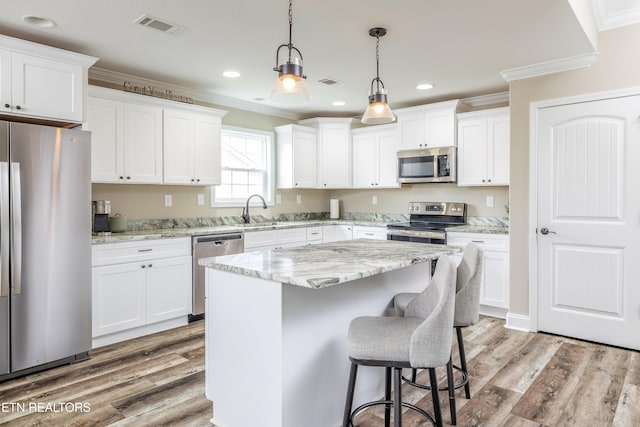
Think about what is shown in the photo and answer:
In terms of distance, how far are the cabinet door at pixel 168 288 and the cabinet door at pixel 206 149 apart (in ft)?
3.19

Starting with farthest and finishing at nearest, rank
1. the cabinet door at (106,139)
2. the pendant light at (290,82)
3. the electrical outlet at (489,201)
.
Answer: the electrical outlet at (489,201) < the cabinet door at (106,139) < the pendant light at (290,82)

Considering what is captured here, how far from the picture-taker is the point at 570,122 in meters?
3.50

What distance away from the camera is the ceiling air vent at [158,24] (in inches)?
108

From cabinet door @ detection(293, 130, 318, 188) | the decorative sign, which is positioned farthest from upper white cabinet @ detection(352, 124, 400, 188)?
the decorative sign

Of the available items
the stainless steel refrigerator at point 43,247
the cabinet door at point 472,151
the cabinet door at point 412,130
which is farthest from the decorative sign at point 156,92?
the cabinet door at point 472,151

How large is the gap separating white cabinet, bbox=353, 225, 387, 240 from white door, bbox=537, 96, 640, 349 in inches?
71.8

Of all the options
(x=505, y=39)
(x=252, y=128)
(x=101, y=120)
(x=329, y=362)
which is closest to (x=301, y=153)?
(x=252, y=128)

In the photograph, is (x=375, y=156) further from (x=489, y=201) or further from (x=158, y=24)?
(x=158, y=24)

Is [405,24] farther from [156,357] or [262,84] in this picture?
[156,357]

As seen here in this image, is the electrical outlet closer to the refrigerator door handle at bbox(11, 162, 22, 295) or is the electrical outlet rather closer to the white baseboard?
the white baseboard

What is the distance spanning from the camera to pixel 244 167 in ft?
17.2

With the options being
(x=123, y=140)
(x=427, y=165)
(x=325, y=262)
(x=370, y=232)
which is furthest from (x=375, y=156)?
(x=325, y=262)

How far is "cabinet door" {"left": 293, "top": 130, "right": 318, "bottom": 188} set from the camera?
542 centimetres

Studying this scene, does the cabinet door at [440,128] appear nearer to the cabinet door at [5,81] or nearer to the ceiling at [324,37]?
the ceiling at [324,37]
